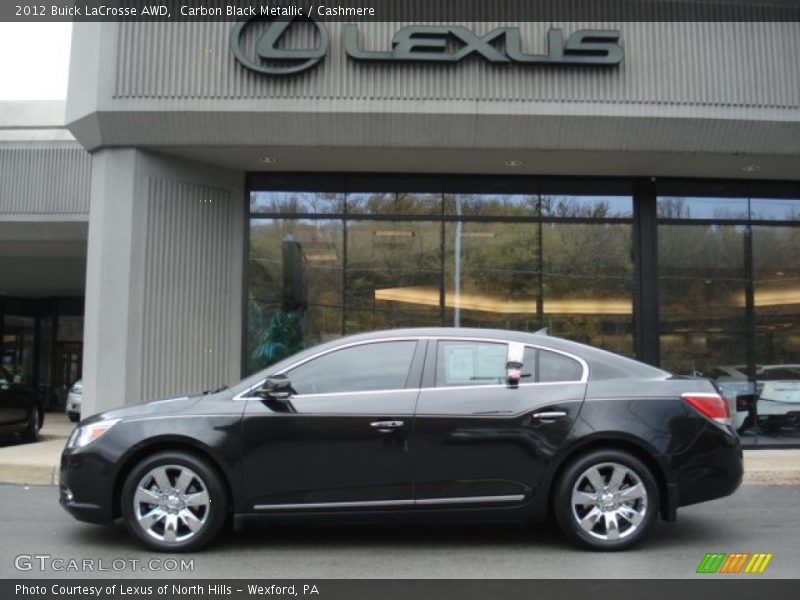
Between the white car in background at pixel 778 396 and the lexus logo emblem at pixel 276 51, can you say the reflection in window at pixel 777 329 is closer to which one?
the white car in background at pixel 778 396

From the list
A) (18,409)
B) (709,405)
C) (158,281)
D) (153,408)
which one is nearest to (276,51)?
(158,281)

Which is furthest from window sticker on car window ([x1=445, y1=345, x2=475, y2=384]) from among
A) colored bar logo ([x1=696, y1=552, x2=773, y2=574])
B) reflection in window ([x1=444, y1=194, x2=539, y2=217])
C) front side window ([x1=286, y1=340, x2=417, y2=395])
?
reflection in window ([x1=444, y1=194, x2=539, y2=217])

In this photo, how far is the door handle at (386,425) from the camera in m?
5.46

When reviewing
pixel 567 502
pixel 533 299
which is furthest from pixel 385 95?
pixel 567 502

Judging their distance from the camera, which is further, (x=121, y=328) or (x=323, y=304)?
(x=323, y=304)

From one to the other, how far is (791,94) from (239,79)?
7348 millimetres

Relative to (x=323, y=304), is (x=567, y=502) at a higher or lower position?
lower

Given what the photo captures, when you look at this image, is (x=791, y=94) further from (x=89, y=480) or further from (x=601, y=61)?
(x=89, y=480)

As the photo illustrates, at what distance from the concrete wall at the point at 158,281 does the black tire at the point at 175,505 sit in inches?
195

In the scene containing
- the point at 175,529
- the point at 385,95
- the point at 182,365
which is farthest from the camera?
the point at 182,365

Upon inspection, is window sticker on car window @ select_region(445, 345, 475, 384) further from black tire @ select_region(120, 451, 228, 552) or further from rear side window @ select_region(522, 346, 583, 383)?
black tire @ select_region(120, 451, 228, 552)

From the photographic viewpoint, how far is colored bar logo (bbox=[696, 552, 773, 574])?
5.24m

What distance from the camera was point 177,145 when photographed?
10.3 metres

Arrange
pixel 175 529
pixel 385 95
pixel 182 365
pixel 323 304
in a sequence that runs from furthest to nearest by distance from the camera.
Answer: pixel 323 304 → pixel 182 365 → pixel 385 95 → pixel 175 529
